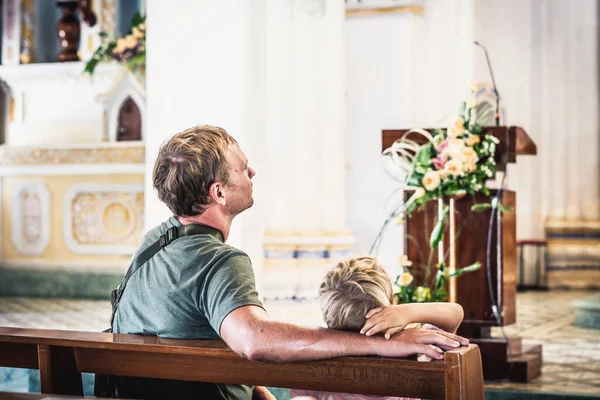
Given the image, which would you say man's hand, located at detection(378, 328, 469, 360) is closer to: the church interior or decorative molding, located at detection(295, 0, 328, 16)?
the church interior

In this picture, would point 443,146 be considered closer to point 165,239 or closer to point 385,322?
point 165,239

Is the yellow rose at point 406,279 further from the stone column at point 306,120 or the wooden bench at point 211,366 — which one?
the wooden bench at point 211,366

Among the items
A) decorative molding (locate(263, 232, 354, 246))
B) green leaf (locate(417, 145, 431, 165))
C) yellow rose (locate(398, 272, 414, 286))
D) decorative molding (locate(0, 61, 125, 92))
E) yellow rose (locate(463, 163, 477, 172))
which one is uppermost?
decorative molding (locate(0, 61, 125, 92))

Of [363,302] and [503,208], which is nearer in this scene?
[363,302]

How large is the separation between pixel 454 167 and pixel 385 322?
6.75 feet

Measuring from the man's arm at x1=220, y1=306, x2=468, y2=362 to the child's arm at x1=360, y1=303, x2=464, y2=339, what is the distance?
0.04m

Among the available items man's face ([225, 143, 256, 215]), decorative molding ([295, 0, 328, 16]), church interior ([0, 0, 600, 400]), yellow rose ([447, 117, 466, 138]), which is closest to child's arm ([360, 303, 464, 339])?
church interior ([0, 0, 600, 400])

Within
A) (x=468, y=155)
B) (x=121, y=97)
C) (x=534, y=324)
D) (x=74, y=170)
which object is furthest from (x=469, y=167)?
(x=74, y=170)

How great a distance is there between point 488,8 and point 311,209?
4.08 meters

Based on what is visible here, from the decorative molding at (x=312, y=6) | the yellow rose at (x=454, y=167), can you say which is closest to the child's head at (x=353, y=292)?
the yellow rose at (x=454, y=167)

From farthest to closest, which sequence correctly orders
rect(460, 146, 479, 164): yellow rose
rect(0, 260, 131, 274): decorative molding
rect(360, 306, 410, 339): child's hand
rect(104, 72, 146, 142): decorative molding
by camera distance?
rect(104, 72, 146, 142): decorative molding < rect(0, 260, 131, 274): decorative molding < rect(460, 146, 479, 164): yellow rose < rect(360, 306, 410, 339): child's hand

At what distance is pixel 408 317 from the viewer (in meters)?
1.83

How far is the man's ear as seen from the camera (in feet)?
6.83

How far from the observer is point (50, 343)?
1956 millimetres
